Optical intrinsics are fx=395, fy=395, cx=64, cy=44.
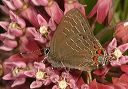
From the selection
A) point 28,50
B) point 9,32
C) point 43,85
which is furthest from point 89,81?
point 9,32

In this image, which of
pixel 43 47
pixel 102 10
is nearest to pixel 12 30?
pixel 43 47

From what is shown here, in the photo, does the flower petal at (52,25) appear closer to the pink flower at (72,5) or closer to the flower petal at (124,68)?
the pink flower at (72,5)

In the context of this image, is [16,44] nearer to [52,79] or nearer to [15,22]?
[15,22]

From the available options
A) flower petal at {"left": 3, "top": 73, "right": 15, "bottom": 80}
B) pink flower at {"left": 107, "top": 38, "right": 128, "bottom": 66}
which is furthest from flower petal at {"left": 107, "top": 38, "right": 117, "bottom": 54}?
flower petal at {"left": 3, "top": 73, "right": 15, "bottom": 80}

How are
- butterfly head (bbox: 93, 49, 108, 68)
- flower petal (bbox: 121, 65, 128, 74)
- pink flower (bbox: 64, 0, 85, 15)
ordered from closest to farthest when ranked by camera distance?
butterfly head (bbox: 93, 49, 108, 68) < flower petal (bbox: 121, 65, 128, 74) < pink flower (bbox: 64, 0, 85, 15)

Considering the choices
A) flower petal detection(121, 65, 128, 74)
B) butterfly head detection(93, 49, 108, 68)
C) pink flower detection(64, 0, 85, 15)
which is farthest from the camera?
pink flower detection(64, 0, 85, 15)

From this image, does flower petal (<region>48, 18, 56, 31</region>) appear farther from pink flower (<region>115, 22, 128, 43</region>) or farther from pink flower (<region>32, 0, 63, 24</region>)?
pink flower (<region>115, 22, 128, 43</region>)
